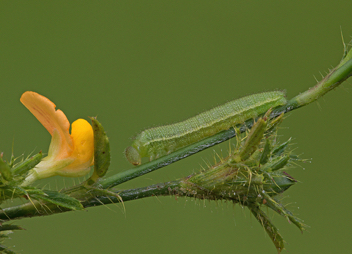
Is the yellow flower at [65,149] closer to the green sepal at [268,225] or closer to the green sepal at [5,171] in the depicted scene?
the green sepal at [5,171]

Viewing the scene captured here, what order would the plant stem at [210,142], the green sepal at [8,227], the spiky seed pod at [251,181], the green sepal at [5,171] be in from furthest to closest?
1. the plant stem at [210,142]
2. the spiky seed pod at [251,181]
3. the green sepal at [8,227]
4. the green sepal at [5,171]

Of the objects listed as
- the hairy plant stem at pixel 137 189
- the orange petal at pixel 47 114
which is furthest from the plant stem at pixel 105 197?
the orange petal at pixel 47 114

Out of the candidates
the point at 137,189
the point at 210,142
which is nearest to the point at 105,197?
the point at 137,189

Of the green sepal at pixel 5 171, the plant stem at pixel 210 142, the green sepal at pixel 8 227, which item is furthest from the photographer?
the plant stem at pixel 210 142

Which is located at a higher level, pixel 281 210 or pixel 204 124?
pixel 204 124

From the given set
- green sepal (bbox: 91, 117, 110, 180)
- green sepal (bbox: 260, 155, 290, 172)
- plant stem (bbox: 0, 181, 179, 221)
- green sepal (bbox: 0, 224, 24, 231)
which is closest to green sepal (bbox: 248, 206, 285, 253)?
green sepal (bbox: 260, 155, 290, 172)

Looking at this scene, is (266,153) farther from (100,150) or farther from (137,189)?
(100,150)

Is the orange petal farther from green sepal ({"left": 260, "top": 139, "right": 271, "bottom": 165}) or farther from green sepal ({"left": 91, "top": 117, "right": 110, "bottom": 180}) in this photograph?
green sepal ({"left": 260, "top": 139, "right": 271, "bottom": 165})
